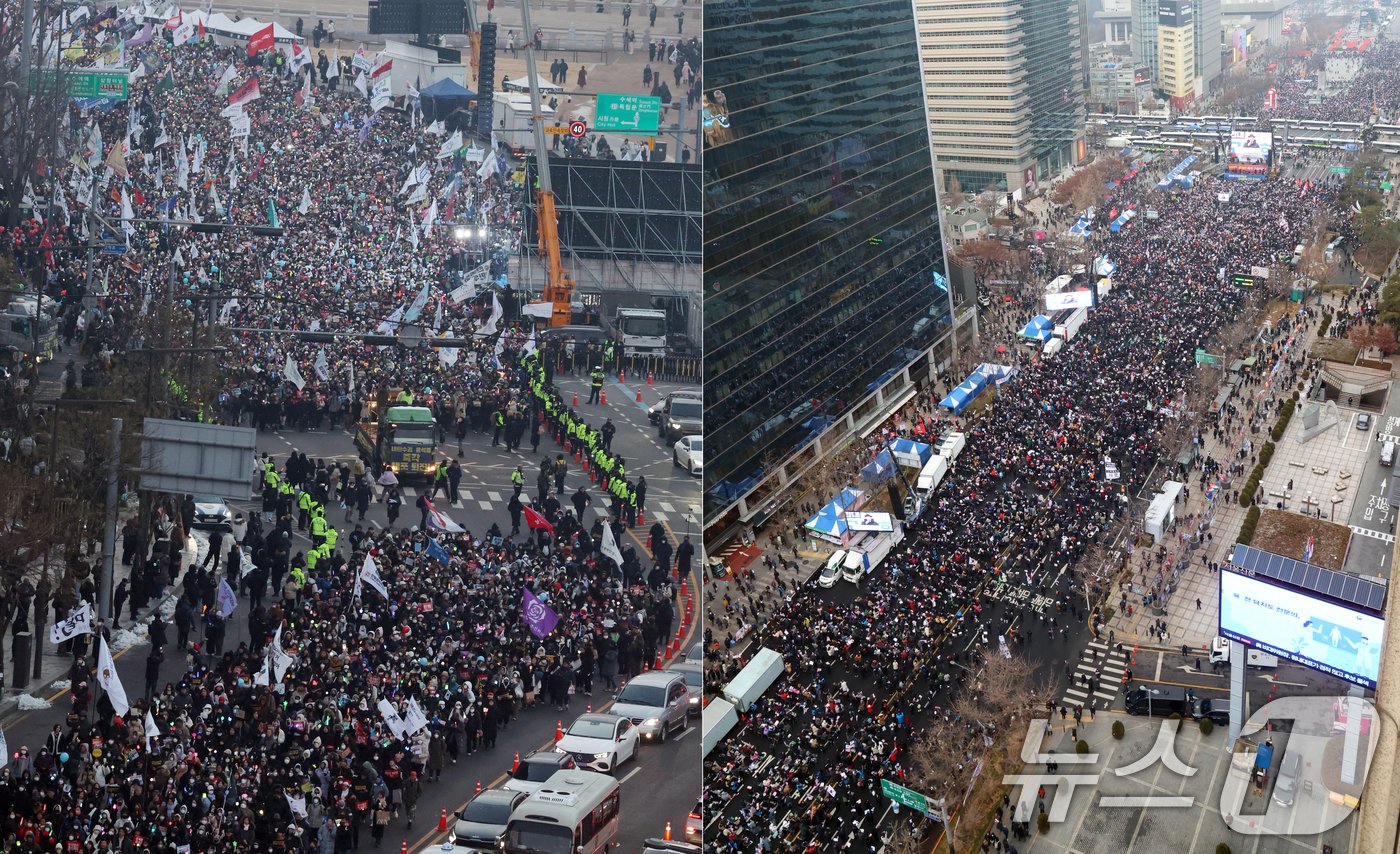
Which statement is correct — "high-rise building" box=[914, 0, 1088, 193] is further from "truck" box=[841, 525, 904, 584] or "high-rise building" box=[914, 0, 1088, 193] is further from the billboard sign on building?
"truck" box=[841, 525, 904, 584]

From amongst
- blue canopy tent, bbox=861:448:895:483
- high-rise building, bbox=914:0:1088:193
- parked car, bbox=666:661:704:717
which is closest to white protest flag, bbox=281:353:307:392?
parked car, bbox=666:661:704:717

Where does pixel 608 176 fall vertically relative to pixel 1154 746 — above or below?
above

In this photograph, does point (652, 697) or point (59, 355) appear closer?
point (652, 697)

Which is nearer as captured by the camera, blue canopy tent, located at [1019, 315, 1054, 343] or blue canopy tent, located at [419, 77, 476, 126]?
blue canopy tent, located at [419, 77, 476, 126]

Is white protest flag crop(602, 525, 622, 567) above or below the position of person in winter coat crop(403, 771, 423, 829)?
above

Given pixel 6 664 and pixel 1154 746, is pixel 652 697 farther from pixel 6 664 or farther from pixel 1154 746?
pixel 1154 746

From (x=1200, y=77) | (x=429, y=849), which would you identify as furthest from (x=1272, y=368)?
(x=1200, y=77)

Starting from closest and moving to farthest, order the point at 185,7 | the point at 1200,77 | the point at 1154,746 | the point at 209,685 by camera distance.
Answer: the point at 209,685 → the point at 185,7 → the point at 1154,746 → the point at 1200,77

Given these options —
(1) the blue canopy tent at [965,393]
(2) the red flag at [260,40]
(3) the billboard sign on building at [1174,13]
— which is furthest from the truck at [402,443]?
(3) the billboard sign on building at [1174,13]
